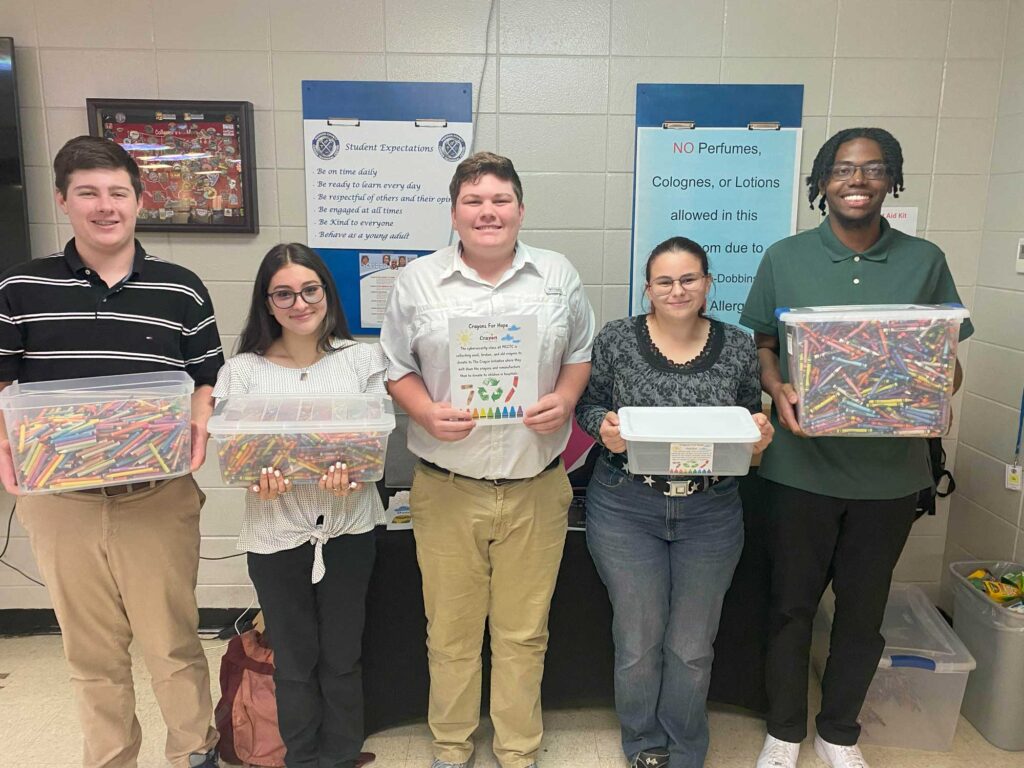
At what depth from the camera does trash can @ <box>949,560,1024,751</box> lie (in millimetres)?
2033

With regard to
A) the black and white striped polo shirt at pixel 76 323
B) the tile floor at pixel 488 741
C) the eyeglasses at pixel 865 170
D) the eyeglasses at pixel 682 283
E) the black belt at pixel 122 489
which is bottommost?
the tile floor at pixel 488 741

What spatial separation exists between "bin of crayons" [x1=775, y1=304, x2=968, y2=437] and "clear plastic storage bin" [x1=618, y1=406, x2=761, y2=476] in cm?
19

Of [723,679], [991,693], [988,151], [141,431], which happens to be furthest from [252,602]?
[988,151]

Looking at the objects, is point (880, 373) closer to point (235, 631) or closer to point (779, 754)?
point (779, 754)

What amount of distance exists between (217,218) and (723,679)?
2295 millimetres

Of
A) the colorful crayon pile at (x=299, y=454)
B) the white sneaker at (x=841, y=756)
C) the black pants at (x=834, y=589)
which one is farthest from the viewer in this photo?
the white sneaker at (x=841, y=756)

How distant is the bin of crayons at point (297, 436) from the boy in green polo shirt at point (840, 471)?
1.02m

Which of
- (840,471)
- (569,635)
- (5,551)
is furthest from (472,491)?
(5,551)

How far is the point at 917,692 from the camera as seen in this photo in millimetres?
2051

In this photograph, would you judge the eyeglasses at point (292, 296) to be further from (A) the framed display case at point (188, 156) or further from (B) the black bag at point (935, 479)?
(B) the black bag at point (935, 479)

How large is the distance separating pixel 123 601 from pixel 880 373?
6.21ft

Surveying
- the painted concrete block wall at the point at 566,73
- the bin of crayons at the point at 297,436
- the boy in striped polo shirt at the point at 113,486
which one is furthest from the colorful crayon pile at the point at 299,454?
the painted concrete block wall at the point at 566,73

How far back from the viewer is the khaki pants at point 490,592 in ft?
5.74

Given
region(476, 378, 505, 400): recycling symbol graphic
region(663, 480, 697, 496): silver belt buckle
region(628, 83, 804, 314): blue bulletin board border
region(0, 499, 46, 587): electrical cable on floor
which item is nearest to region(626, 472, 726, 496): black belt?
region(663, 480, 697, 496): silver belt buckle
